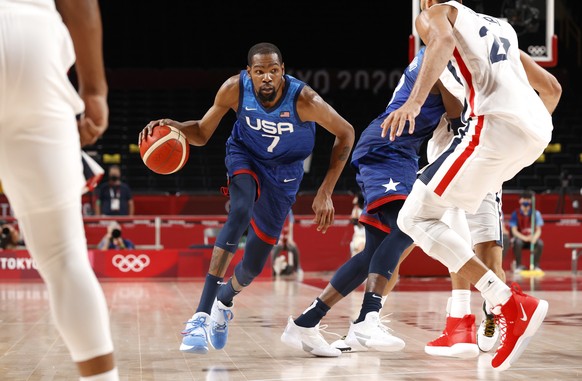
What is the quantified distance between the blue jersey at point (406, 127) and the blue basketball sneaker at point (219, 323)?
115 centimetres

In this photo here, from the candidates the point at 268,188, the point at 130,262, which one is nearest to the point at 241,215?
the point at 268,188

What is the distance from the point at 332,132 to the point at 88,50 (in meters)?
2.85

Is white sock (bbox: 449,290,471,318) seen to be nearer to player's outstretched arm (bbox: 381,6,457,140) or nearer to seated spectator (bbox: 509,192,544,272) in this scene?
player's outstretched arm (bbox: 381,6,457,140)

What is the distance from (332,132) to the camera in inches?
195

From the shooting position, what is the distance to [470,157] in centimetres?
389

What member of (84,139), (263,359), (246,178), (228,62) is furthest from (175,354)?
(228,62)

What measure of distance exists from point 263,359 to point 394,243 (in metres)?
0.96

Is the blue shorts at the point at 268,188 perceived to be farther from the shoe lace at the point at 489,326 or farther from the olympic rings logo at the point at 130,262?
the olympic rings logo at the point at 130,262

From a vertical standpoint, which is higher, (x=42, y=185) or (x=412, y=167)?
(x=42, y=185)

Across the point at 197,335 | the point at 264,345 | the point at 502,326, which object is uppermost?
the point at 502,326

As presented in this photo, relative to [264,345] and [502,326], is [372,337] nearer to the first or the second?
[264,345]

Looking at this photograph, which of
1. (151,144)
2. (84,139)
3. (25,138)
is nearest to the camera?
(25,138)

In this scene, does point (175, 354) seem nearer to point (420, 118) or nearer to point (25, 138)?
point (420, 118)

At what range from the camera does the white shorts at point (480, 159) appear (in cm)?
388
